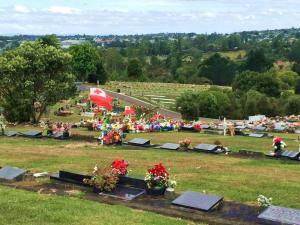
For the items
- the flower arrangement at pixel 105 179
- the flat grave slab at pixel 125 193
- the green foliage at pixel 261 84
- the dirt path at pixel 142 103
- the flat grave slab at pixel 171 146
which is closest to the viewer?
the flat grave slab at pixel 125 193

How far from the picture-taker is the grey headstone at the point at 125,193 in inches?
634

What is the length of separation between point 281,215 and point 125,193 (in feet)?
18.0

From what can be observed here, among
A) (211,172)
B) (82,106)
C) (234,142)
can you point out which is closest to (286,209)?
(211,172)

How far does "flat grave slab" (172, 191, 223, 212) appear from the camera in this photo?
14.4 meters

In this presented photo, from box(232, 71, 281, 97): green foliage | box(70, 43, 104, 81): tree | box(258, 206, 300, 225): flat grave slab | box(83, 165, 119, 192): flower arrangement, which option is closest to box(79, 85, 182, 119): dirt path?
box(70, 43, 104, 81): tree

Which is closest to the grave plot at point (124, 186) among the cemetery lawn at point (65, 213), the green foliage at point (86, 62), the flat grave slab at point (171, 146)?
the cemetery lawn at point (65, 213)

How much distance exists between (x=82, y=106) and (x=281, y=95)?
4281 centimetres

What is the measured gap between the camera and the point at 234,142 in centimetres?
3288

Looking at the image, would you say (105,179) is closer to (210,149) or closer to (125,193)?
(125,193)

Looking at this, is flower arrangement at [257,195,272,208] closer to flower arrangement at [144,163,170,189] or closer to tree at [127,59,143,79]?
flower arrangement at [144,163,170,189]

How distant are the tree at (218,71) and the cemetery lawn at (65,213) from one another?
140 metres

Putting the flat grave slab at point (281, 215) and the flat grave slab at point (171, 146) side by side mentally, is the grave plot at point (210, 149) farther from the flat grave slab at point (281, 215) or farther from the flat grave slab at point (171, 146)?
the flat grave slab at point (281, 215)

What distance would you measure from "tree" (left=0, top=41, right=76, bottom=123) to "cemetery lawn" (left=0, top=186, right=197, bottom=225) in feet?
117

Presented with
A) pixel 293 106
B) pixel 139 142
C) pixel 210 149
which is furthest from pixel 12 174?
pixel 293 106
